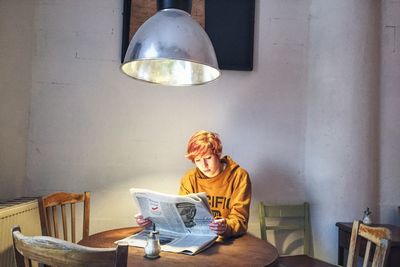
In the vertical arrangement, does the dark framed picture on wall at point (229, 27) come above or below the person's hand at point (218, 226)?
above

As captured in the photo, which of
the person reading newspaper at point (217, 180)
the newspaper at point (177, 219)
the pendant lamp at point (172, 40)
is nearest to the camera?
the pendant lamp at point (172, 40)

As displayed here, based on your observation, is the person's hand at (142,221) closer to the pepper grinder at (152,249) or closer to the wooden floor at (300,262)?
the pepper grinder at (152,249)

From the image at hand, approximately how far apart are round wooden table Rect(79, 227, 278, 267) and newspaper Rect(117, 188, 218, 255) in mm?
59

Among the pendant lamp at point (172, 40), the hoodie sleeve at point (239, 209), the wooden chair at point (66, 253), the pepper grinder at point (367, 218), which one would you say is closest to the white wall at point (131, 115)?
the pepper grinder at point (367, 218)

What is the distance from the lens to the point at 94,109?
246 centimetres

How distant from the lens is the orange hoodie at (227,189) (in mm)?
1935

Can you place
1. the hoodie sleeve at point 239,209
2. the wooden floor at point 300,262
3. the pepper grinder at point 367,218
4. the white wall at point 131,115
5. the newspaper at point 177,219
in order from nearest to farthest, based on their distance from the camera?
the newspaper at point 177,219 < the hoodie sleeve at point 239,209 < the wooden floor at point 300,262 < the pepper grinder at point 367,218 < the white wall at point 131,115

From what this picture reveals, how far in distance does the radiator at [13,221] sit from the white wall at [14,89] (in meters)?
0.19

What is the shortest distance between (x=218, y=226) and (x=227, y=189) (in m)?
0.36

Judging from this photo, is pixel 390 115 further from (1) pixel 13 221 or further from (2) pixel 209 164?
(1) pixel 13 221

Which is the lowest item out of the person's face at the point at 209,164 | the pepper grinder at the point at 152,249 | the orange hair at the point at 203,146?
the pepper grinder at the point at 152,249

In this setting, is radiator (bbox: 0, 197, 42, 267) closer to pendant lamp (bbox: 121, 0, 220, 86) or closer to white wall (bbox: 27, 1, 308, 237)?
white wall (bbox: 27, 1, 308, 237)

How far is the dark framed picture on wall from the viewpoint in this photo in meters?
2.54

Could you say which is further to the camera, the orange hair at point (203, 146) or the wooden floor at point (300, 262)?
the wooden floor at point (300, 262)
